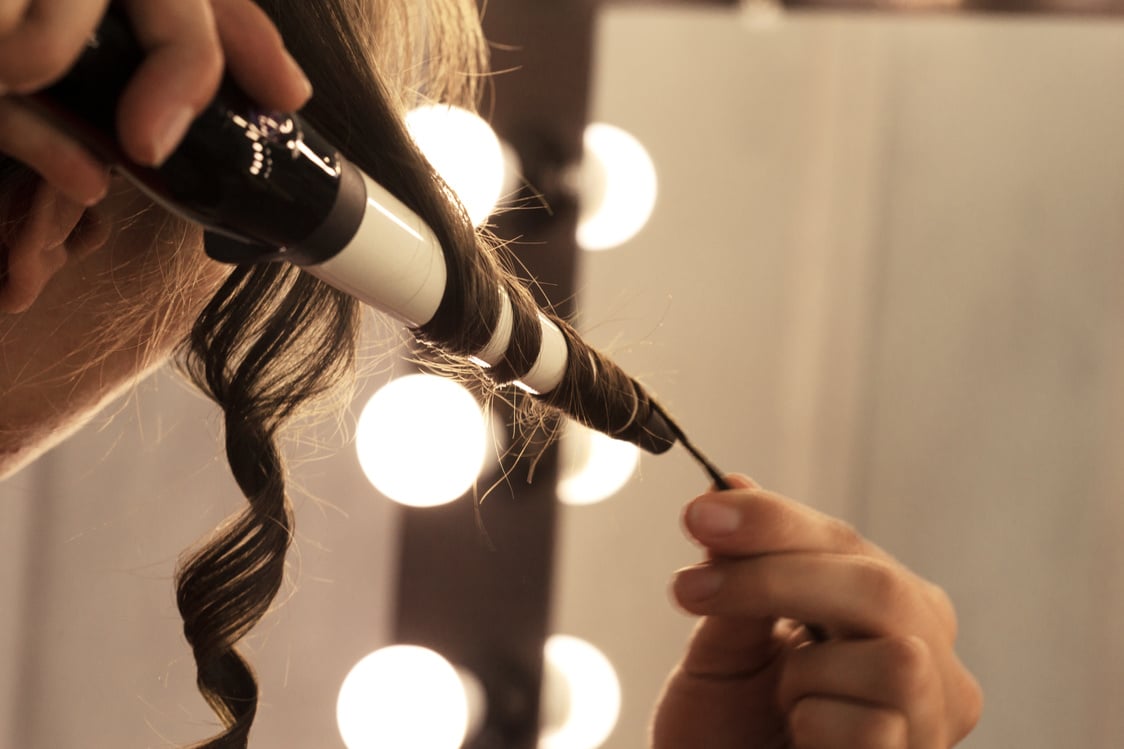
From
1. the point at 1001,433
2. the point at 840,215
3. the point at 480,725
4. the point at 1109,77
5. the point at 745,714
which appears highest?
the point at 1109,77

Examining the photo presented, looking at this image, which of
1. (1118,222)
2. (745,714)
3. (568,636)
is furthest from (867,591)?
(1118,222)

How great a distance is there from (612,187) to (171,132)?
0.74 meters

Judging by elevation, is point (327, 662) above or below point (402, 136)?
below

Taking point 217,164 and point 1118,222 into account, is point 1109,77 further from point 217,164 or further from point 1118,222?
point 217,164

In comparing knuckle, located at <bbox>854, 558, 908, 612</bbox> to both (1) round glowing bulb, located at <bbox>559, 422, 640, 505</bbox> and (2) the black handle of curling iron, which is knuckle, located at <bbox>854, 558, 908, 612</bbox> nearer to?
(2) the black handle of curling iron

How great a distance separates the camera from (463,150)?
25.0 inches

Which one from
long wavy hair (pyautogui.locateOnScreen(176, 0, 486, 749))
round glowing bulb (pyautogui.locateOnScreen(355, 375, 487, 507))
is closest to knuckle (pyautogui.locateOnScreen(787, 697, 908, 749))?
long wavy hair (pyautogui.locateOnScreen(176, 0, 486, 749))

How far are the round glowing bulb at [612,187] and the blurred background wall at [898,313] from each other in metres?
0.04

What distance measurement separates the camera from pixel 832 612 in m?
0.36

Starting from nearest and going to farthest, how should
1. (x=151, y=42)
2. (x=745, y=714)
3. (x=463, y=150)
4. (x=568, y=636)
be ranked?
(x=151, y=42) < (x=745, y=714) < (x=463, y=150) < (x=568, y=636)

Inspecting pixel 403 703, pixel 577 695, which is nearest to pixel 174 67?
pixel 403 703

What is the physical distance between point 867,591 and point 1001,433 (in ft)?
2.32

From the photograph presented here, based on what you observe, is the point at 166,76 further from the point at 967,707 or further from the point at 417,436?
the point at 417,436

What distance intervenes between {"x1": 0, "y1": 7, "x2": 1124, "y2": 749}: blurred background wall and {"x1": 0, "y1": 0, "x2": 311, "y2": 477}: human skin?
0.55 meters
